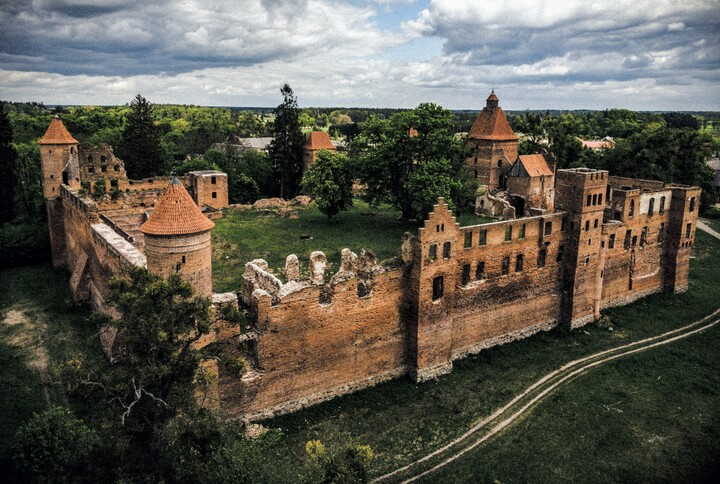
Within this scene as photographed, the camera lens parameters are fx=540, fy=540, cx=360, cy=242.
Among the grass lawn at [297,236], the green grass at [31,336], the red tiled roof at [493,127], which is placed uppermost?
the red tiled roof at [493,127]

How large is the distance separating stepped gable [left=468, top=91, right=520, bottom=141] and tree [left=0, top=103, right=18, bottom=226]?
41.3 meters

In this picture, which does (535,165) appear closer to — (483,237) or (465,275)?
(483,237)

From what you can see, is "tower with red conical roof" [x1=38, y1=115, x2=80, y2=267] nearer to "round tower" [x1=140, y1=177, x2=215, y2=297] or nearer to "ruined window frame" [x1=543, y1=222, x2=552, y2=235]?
"round tower" [x1=140, y1=177, x2=215, y2=297]

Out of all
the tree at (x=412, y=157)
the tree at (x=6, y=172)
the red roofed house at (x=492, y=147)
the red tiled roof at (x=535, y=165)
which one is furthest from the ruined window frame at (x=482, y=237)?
the tree at (x=6, y=172)

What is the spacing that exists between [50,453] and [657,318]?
102ft

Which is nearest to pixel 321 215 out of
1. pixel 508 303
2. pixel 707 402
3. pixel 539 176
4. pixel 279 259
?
pixel 279 259

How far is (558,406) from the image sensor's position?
2316cm

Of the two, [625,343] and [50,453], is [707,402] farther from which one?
[50,453]

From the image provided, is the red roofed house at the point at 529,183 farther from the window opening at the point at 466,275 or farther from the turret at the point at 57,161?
the turret at the point at 57,161

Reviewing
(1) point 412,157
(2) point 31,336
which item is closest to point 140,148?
(1) point 412,157

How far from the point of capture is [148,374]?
13812mm

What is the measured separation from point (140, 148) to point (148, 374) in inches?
1834

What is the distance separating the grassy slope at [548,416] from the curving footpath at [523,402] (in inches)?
13.7

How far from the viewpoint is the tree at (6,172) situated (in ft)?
139
